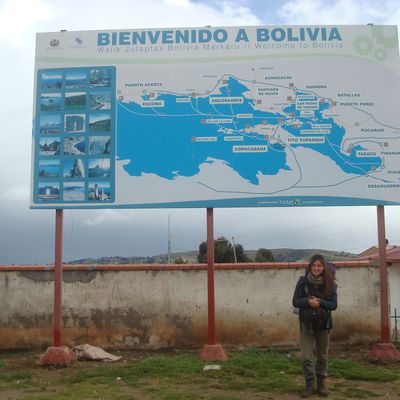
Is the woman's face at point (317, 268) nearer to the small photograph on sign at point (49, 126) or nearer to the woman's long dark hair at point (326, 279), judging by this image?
the woman's long dark hair at point (326, 279)

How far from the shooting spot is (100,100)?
9.27 m

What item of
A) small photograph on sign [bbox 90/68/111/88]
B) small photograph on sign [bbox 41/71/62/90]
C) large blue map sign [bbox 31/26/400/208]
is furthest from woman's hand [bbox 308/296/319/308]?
small photograph on sign [bbox 41/71/62/90]

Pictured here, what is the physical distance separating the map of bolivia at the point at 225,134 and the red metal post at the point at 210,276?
843mm

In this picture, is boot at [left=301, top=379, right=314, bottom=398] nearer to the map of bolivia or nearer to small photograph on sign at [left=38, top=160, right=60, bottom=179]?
the map of bolivia

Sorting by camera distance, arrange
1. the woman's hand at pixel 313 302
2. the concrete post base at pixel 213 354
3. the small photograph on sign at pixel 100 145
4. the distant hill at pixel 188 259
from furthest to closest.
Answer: the distant hill at pixel 188 259, the small photograph on sign at pixel 100 145, the concrete post base at pixel 213 354, the woman's hand at pixel 313 302

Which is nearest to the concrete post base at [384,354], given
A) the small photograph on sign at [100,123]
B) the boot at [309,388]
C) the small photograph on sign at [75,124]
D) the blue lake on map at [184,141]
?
the boot at [309,388]

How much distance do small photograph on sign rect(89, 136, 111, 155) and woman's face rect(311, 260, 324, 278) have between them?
4.18m

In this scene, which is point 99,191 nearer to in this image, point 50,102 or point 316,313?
point 50,102

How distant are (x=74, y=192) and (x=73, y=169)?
386 mm

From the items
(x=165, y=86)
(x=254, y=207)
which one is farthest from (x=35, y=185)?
(x=254, y=207)

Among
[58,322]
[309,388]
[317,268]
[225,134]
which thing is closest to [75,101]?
[225,134]

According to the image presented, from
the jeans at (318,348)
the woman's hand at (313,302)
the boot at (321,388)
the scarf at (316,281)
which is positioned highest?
the scarf at (316,281)

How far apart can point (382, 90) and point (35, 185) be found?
5.95 meters

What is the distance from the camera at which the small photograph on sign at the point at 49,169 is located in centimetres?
912
